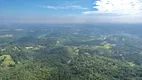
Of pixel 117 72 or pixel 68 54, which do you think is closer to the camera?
pixel 117 72

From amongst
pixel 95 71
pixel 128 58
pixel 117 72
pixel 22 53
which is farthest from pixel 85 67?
pixel 22 53

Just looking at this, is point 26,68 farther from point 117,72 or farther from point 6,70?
point 117,72

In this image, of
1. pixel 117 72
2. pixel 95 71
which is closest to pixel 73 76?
pixel 95 71

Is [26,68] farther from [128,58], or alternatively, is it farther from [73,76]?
[128,58]

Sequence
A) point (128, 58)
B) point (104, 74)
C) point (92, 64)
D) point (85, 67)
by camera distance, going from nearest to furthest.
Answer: point (104, 74), point (85, 67), point (92, 64), point (128, 58)

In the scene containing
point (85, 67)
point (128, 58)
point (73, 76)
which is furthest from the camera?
A: point (128, 58)

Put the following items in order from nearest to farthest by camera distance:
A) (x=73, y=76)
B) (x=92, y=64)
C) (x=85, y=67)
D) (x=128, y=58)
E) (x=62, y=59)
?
1. (x=73, y=76)
2. (x=85, y=67)
3. (x=92, y=64)
4. (x=62, y=59)
5. (x=128, y=58)

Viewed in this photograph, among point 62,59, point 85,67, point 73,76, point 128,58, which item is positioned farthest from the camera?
point 128,58

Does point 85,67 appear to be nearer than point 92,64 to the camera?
Yes
